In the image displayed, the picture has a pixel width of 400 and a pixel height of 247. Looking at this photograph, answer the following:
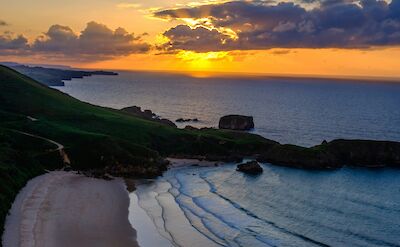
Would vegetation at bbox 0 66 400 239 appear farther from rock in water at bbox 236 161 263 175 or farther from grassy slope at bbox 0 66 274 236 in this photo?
rock in water at bbox 236 161 263 175

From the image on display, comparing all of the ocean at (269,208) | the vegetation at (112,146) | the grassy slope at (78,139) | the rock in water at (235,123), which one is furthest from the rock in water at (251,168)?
the rock in water at (235,123)

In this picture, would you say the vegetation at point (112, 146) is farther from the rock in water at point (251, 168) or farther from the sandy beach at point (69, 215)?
the rock in water at point (251, 168)

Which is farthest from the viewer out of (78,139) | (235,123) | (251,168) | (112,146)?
(235,123)

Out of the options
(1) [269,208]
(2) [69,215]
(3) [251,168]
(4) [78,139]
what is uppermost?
(4) [78,139]

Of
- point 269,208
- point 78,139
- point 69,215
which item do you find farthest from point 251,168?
point 69,215

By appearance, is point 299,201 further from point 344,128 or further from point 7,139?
point 344,128

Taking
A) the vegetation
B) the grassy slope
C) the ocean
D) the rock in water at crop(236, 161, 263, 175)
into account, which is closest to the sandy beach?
the grassy slope

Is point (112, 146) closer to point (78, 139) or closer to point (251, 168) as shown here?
point (78, 139)
